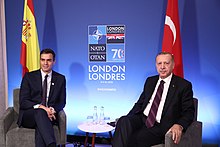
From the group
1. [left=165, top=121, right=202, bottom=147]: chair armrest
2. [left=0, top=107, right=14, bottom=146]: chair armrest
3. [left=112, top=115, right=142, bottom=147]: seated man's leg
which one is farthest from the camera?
[left=0, top=107, right=14, bottom=146]: chair armrest

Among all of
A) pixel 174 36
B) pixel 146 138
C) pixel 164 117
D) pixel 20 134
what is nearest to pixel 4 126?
pixel 20 134

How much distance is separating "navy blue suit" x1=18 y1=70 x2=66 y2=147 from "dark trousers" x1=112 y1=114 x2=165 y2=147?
27.6 inches

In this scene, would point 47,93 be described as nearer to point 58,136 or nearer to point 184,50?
point 58,136

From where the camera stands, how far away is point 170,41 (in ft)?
12.2

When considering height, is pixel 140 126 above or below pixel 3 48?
below

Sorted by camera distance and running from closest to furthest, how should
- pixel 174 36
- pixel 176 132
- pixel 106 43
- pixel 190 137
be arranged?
pixel 176 132, pixel 190 137, pixel 174 36, pixel 106 43

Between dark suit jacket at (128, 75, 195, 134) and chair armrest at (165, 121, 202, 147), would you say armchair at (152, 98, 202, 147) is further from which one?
dark suit jacket at (128, 75, 195, 134)

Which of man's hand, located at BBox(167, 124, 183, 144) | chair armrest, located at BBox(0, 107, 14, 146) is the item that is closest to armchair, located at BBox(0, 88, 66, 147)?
chair armrest, located at BBox(0, 107, 14, 146)

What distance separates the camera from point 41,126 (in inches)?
125

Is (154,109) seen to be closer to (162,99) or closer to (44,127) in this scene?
(162,99)

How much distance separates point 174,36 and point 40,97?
1743 mm

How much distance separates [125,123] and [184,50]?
5.08 ft

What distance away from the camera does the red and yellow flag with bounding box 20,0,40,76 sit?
419 centimetres

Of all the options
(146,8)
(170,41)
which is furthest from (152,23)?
(170,41)
